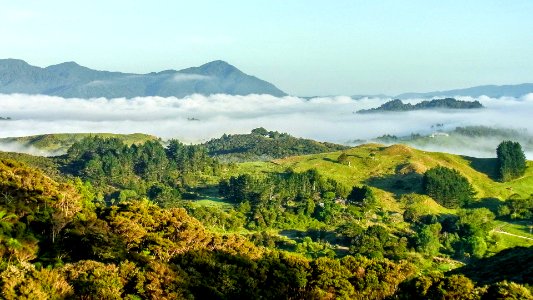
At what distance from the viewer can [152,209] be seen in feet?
224

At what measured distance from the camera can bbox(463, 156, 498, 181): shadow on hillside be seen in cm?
18262

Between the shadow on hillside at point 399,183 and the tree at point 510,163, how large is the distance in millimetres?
31561

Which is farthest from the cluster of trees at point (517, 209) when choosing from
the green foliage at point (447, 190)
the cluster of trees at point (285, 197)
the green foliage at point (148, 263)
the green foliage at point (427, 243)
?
the green foliage at point (148, 263)

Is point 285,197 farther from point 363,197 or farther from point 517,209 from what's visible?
point 517,209

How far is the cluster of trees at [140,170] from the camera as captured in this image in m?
164

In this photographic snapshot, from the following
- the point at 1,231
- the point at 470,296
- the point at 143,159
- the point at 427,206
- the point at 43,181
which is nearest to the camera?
the point at 470,296

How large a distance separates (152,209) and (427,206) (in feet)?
303

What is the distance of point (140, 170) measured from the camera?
190 metres

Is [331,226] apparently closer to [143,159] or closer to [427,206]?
[427,206]

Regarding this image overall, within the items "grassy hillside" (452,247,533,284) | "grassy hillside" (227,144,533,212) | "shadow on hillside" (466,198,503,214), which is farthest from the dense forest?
"grassy hillside" (227,144,533,212)

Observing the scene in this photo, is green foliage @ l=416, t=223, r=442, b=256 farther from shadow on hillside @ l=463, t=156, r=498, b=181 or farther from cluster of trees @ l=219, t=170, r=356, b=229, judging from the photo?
shadow on hillside @ l=463, t=156, r=498, b=181

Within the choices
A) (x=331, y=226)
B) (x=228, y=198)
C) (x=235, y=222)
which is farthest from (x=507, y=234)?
(x=228, y=198)

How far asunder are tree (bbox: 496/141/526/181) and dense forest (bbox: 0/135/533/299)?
3.96 meters

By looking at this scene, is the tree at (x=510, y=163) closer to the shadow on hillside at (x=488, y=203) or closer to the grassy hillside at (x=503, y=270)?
the shadow on hillside at (x=488, y=203)
